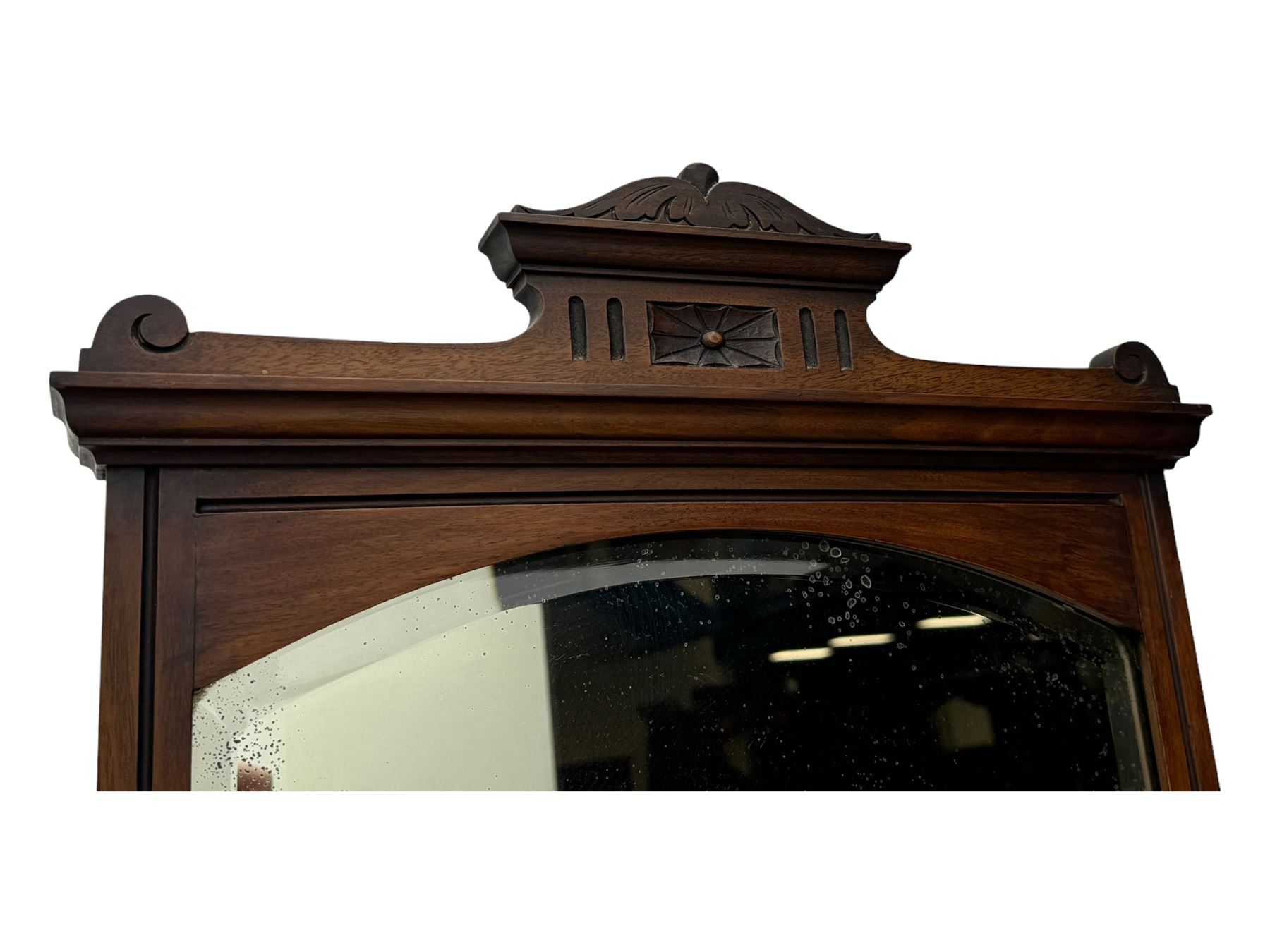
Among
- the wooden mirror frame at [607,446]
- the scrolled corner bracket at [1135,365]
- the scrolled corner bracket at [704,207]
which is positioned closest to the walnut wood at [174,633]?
the wooden mirror frame at [607,446]

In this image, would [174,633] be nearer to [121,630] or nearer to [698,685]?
[121,630]

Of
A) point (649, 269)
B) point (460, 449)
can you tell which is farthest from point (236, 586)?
point (649, 269)

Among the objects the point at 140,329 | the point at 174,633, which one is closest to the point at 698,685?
the point at 174,633

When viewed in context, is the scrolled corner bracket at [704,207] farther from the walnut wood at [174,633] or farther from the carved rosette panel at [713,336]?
the walnut wood at [174,633]

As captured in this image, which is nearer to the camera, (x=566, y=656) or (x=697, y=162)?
(x=566, y=656)

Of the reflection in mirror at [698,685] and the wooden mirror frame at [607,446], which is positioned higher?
the wooden mirror frame at [607,446]

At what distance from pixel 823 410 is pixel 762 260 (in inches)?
5.6

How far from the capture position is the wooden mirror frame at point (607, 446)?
884mm

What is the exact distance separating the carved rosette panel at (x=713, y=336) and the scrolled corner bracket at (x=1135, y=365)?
0.33 m

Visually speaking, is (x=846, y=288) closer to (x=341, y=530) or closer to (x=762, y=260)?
(x=762, y=260)

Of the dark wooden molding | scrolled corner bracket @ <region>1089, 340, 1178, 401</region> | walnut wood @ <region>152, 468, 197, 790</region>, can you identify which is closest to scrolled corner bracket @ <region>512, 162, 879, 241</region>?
the dark wooden molding

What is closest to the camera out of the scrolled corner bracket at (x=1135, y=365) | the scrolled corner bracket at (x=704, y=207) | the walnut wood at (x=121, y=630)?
the walnut wood at (x=121, y=630)

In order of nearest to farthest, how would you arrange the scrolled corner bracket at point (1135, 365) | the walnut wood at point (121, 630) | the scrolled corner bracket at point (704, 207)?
the walnut wood at point (121, 630), the scrolled corner bracket at point (704, 207), the scrolled corner bracket at point (1135, 365)

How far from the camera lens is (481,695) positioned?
0.93 meters
